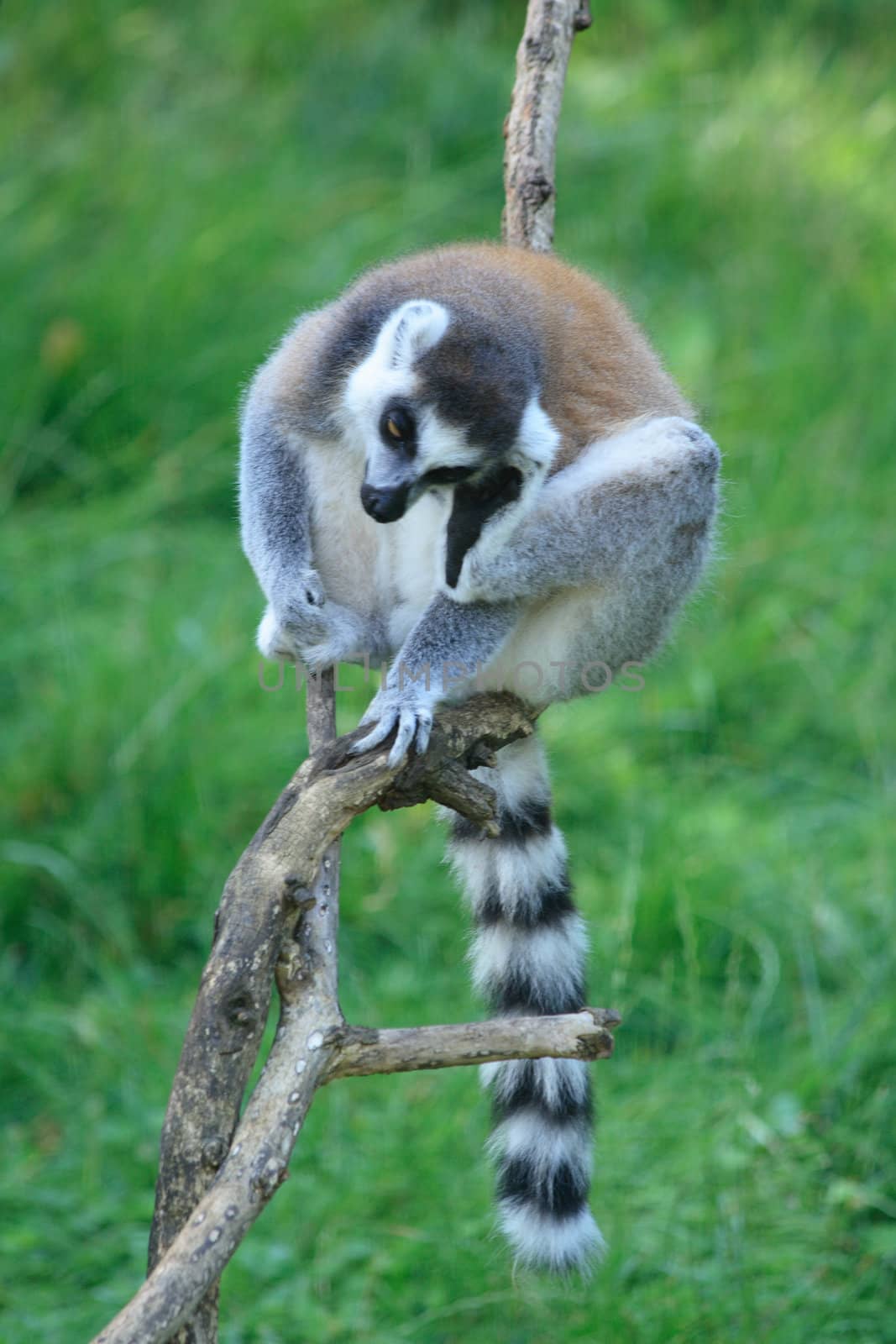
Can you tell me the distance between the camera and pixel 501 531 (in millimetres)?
2750

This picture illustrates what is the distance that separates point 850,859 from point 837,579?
1629 millimetres

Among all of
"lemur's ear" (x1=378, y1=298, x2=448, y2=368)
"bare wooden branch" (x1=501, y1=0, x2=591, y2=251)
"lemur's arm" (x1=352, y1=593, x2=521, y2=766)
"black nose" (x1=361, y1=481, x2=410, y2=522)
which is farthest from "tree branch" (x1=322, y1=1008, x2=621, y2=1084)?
"bare wooden branch" (x1=501, y1=0, x2=591, y2=251)

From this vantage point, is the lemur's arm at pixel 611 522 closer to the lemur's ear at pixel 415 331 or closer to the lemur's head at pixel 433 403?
the lemur's head at pixel 433 403

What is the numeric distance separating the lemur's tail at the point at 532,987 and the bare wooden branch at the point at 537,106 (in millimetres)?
1219

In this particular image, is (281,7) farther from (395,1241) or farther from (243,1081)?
(243,1081)

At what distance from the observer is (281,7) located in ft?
27.2

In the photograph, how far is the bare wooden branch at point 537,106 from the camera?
299cm

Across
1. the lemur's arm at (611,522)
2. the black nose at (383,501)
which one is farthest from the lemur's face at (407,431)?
the lemur's arm at (611,522)

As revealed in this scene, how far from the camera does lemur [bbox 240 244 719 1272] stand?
261 centimetres

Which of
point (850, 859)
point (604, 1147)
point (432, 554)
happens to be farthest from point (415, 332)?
point (850, 859)

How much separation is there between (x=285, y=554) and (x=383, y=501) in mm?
550

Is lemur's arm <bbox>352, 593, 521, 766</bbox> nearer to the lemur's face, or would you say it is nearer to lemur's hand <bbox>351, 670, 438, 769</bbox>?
lemur's hand <bbox>351, 670, 438, 769</bbox>

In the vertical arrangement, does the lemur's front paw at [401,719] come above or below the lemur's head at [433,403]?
below

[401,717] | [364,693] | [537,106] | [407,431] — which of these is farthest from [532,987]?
[364,693]
